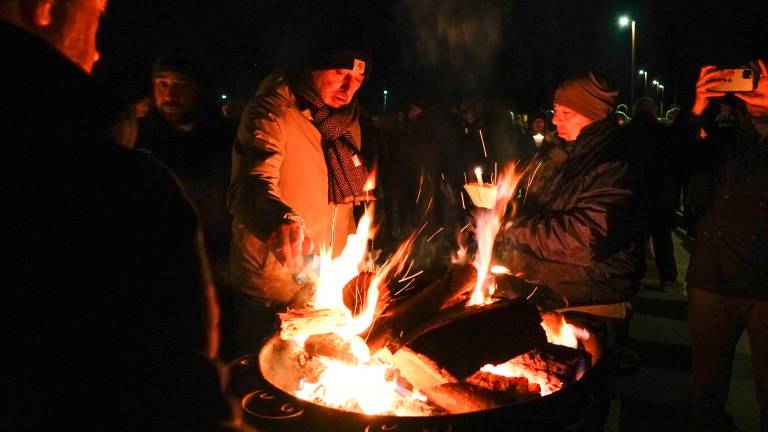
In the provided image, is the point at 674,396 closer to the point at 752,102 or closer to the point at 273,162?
the point at 752,102

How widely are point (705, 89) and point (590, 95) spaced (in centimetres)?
99

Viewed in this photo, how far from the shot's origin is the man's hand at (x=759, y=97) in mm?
3287

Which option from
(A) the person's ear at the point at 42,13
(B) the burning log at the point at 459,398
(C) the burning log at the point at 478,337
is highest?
(A) the person's ear at the point at 42,13

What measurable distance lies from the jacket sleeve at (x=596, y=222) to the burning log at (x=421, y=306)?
0.61 meters

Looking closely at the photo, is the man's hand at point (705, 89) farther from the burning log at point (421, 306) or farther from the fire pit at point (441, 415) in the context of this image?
the fire pit at point (441, 415)

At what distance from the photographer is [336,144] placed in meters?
3.32

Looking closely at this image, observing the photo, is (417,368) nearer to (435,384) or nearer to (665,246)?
(435,384)

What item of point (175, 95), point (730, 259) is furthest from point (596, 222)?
point (175, 95)

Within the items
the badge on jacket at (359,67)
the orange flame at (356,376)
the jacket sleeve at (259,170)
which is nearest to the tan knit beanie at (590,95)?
the badge on jacket at (359,67)

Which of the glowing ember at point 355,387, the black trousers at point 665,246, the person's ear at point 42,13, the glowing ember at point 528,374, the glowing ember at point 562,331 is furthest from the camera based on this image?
the black trousers at point 665,246

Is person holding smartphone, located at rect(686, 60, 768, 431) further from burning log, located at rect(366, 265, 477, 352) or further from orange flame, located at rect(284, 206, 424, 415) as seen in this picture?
orange flame, located at rect(284, 206, 424, 415)

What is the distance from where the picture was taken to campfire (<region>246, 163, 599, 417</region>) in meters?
2.21

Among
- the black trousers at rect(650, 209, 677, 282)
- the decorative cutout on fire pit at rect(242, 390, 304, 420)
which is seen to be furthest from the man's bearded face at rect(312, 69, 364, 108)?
the black trousers at rect(650, 209, 677, 282)

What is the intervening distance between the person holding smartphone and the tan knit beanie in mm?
818
